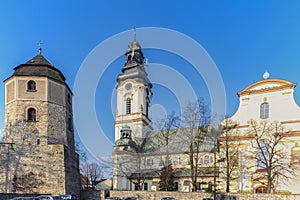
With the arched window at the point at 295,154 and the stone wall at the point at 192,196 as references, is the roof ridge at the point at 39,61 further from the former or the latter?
the arched window at the point at 295,154

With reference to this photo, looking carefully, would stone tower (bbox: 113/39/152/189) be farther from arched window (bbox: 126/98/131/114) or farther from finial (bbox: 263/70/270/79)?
finial (bbox: 263/70/270/79)

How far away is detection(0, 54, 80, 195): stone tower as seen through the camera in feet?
80.2

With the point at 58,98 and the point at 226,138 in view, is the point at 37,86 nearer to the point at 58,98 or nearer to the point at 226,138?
the point at 58,98

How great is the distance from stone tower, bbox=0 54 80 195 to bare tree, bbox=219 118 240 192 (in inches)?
642

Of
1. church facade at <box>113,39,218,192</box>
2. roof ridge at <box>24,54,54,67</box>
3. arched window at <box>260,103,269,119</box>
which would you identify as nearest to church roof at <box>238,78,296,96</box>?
arched window at <box>260,103,269,119</box>

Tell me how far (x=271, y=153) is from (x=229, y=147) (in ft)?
16.2

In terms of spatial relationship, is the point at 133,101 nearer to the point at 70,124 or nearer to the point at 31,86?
the point at 70,124

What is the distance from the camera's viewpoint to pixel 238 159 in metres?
29.1

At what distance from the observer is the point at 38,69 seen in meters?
27.3

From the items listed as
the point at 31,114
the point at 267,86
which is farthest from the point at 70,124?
the point at 267,86

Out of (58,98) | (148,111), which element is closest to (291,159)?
(58,98)

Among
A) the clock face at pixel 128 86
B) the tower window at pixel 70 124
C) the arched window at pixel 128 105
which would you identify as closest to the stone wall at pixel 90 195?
the tower window at pixel 70 124

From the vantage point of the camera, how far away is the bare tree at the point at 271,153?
2563 cm

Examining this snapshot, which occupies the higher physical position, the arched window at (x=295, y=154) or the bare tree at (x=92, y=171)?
the arched window at (x=295, y=154)
